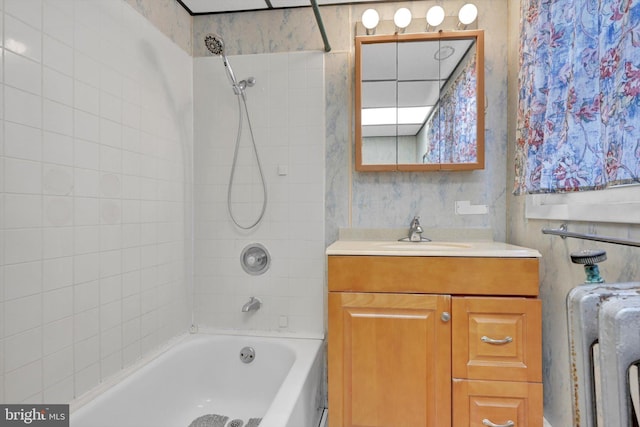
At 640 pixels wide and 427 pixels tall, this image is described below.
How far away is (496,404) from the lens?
1389 millimetres

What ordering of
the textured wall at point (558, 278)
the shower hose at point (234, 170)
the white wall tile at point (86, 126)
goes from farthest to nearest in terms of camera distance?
the shower hose at point (234, 170) < the white wall tile at point (86, 126) < the textured wall at point (558, 278)

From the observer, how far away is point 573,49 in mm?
1083

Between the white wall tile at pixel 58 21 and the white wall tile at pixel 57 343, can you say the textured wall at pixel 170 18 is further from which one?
the white wall tile at pixel 57 343

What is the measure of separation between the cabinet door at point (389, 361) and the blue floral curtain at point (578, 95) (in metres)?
0.68

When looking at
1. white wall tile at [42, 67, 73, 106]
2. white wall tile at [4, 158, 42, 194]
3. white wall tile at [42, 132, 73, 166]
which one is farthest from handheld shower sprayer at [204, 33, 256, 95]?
white wall tile at [4, 158, 42, 194]

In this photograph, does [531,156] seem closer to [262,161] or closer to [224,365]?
[262,161]

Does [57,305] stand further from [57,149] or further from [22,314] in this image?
[57,149]

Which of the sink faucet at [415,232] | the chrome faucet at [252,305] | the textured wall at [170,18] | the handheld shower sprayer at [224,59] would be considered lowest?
the chrome faucet at [252,305]

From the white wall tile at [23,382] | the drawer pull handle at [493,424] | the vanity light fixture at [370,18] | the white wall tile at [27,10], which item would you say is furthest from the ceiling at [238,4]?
the drawer pull handle at [493,424]

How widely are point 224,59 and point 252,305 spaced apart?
1.38 meters

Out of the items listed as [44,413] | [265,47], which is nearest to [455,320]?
[44,413]

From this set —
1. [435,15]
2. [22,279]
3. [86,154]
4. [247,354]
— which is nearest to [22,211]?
[22,279]

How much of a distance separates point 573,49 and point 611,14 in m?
0.20

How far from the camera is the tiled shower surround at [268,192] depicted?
2012mm
